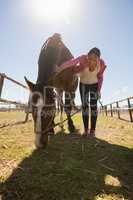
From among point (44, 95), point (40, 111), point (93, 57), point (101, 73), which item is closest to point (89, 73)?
point (101, 73)

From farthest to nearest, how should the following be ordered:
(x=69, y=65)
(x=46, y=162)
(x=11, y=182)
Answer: (x=69, y=65) → (x=46, y=162) → (x=11, y=182)

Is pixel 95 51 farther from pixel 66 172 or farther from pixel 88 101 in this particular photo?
pixel 66 172

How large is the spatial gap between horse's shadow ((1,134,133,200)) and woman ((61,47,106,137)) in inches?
66.8

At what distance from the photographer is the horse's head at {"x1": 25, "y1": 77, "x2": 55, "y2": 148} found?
4.69 meters

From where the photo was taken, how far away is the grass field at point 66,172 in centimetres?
295

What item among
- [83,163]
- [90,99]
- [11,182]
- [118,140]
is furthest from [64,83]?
[11,182]

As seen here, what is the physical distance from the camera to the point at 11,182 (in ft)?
10.5

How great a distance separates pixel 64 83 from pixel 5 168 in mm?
4101

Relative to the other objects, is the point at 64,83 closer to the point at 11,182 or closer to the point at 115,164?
the point at 115,164

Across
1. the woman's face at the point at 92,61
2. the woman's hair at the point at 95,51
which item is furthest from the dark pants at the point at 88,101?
the woman's hair at the point at 95,51

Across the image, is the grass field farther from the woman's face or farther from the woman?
the woman's face

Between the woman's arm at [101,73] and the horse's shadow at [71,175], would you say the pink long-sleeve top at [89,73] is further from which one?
the horse's shadow at [71,175]

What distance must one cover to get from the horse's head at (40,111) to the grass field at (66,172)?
0.88 ft

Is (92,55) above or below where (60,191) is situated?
above
